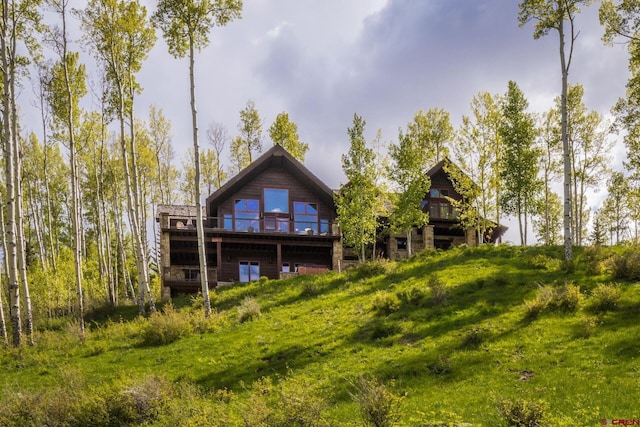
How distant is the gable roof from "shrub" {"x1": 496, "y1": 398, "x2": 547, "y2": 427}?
2677 centimetres

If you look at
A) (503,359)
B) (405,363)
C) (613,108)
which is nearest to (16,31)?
(405,363)

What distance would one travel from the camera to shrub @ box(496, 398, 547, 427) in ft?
29.2

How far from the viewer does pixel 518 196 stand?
34.3 m

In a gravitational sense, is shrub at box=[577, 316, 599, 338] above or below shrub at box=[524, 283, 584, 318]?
below

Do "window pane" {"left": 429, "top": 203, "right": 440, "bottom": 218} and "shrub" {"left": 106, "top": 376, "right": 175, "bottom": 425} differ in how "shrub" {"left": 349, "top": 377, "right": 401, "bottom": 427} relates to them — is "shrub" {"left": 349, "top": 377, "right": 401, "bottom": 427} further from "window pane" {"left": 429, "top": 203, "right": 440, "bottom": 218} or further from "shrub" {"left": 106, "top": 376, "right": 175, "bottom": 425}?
"window pane" {"left": 429, "top": 203, "right": 440, "bottom": 218}

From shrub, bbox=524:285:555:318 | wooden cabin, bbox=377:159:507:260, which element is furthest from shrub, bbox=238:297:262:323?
wooden cabin, bbox=377:159:507:260

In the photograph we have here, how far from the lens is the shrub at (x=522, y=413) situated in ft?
29.2

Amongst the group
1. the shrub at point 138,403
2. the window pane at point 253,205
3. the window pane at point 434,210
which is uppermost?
the window pane at point 253,205

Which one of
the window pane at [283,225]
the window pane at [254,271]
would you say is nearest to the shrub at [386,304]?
the window pane at [283,225]

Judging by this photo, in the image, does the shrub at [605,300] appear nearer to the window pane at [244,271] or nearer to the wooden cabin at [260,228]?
the wooden cabin at [260,228]

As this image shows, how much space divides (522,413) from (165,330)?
13311 mm

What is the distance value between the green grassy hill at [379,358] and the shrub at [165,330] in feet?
0.16

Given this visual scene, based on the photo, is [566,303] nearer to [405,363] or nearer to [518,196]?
[405,363]

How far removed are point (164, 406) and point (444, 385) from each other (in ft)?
20.3
